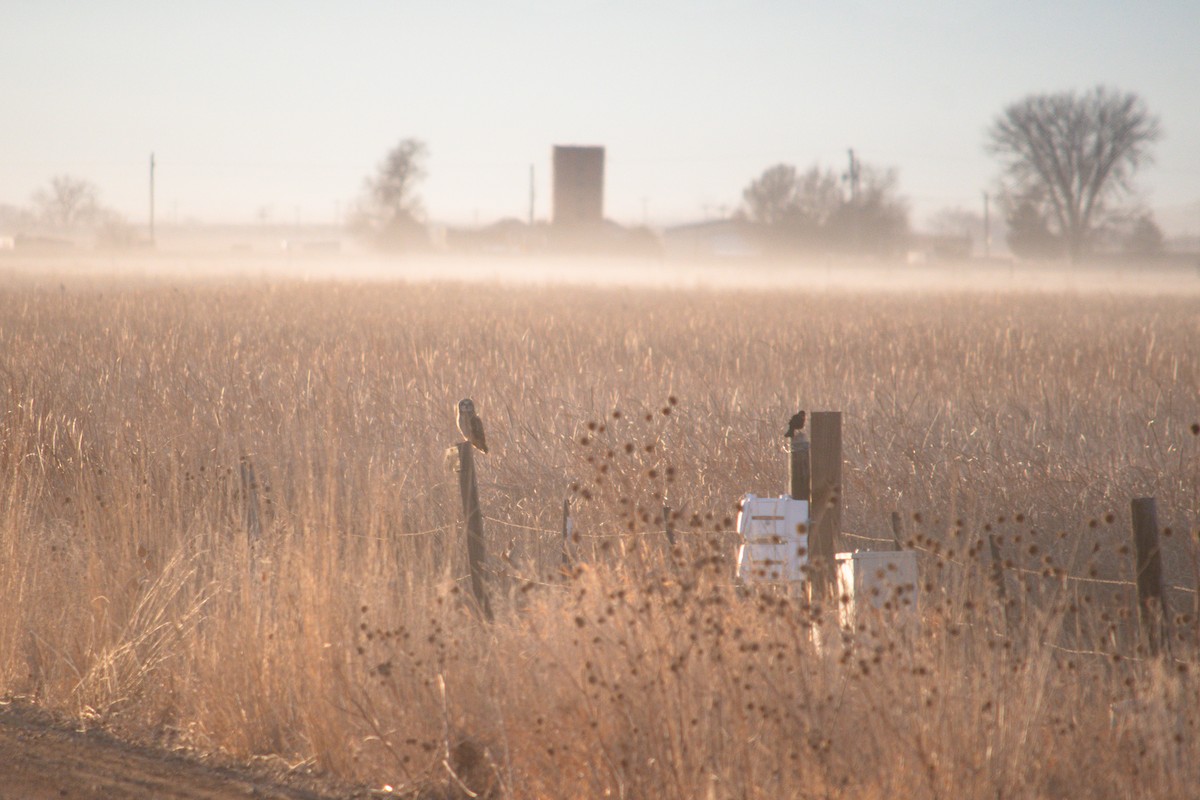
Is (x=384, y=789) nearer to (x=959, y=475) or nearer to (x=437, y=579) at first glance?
(x=437, y=579)

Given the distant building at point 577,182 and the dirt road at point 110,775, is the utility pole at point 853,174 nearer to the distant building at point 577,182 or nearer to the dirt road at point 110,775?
the distant building at point 577,182

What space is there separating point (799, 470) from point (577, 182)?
82645 mm

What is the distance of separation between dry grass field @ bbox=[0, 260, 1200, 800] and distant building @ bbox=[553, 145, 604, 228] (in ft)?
241

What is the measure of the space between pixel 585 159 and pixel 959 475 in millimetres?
81306

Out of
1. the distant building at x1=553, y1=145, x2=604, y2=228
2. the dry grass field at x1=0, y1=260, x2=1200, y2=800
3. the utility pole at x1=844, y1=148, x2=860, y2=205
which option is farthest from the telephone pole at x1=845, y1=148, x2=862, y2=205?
the dry grass field at x1=0, y1=260, x2=1200, y2=800

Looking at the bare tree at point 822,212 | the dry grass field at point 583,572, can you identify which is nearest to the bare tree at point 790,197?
the bare tree at point 822,212

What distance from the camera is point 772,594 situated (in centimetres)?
423

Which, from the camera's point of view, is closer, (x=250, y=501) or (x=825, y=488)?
(x=825, y=488)

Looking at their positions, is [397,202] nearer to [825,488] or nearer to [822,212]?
[822,212]

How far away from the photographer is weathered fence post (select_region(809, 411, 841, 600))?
504 cm

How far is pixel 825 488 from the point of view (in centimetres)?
520

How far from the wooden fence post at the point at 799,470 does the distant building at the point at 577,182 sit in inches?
3207

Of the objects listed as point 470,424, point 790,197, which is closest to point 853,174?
point 790,197

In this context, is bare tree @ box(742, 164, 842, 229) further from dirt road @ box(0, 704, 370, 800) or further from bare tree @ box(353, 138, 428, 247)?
dirt road @ box(0, 704, 370, 800)
